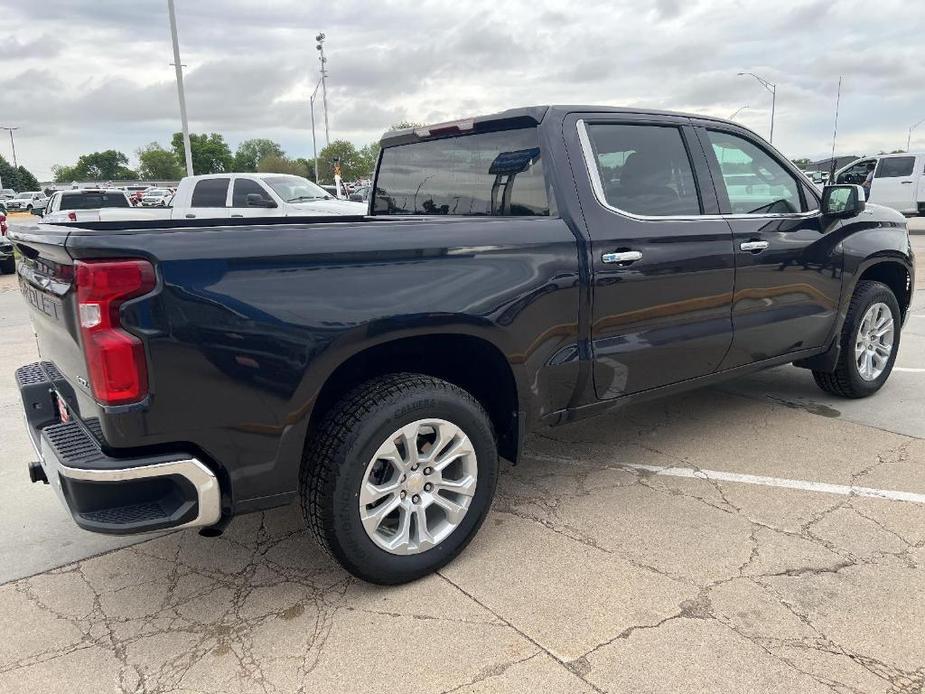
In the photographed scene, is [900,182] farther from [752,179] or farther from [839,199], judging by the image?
[752,179]

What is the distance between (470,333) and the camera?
283cm

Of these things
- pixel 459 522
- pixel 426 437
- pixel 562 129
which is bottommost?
pixel 459 522

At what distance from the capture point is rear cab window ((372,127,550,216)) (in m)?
3.32

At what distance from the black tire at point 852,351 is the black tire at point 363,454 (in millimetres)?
2989

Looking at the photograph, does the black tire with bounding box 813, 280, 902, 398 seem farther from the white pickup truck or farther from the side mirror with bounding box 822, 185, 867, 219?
the white pickup truck

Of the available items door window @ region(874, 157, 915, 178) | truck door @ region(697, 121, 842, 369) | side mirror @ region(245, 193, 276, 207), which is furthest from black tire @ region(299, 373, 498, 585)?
door window @ region(874, 157, 915, 178)

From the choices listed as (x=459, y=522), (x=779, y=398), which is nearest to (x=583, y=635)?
(x=459, y=522)

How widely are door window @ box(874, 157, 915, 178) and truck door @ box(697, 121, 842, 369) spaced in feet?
58.1

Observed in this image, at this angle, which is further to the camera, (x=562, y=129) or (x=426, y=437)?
(x=562, y=129)

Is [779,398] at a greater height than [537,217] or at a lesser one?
lesser

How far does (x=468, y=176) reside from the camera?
366 centimetres

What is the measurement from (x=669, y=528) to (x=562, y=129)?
185cm

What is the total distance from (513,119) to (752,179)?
5.22 feet

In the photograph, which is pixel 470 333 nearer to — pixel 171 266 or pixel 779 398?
pixel 171 266
